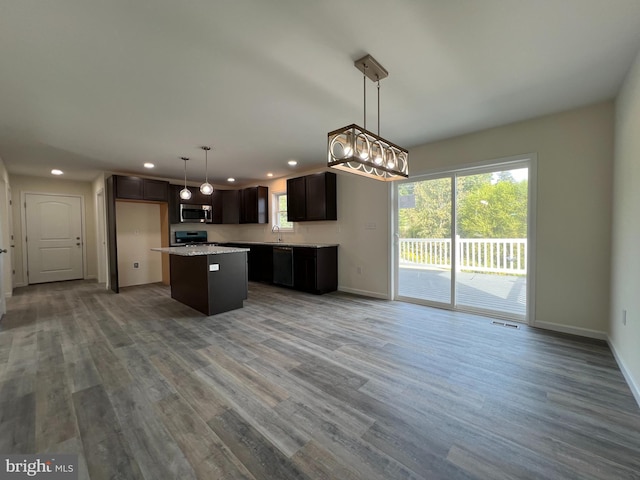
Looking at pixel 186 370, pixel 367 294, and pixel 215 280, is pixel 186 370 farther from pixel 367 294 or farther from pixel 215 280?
pixel 367 294

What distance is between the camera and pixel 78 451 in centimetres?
145

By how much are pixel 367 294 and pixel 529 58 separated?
369 cm

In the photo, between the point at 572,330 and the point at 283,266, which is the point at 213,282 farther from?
the point at 572,330

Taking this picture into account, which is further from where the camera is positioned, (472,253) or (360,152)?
(472,253)

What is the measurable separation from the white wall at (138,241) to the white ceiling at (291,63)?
2.51 metres

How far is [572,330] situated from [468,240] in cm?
145

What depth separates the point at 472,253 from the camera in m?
3.76

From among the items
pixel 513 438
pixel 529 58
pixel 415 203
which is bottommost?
pixel 513 438

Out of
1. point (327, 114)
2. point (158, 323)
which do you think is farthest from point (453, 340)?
point (158, 323)

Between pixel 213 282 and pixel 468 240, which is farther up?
pixel 468 240

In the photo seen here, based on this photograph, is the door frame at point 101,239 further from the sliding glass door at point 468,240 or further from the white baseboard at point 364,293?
the sliding glass door at point 468,240

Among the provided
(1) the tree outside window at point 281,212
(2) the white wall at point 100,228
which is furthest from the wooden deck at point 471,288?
(2) the white wall at point 100,228

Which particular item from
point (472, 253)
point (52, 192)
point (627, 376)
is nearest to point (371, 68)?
point (472, 253)
